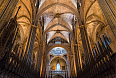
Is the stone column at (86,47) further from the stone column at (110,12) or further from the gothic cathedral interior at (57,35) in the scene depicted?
the stone column at (110,12)

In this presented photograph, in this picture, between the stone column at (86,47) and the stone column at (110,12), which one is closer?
→ the stone column at (110,12)

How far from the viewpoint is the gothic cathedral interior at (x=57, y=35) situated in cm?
441

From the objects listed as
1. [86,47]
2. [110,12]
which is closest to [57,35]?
[86,47]

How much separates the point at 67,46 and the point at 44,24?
7.23m

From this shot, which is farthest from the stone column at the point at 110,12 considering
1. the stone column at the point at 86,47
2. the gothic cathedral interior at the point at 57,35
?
the stone column at the point at 86,47

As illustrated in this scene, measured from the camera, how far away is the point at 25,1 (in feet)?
32.4

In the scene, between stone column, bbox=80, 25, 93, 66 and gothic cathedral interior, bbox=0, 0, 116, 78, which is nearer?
gothic cathedral interior, bbox=0, 0, 116, 78

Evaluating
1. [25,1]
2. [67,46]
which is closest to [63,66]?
[67,46]

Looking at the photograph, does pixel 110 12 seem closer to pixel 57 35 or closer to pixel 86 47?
pixel 86 47

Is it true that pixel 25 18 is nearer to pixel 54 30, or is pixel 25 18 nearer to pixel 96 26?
pixel 54 30

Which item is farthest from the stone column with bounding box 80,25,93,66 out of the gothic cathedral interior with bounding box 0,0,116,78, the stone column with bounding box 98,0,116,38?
the stone column with bounding box 98,0,116,38

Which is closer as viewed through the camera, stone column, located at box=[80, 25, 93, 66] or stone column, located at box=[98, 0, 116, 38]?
stone column, located at box=[98, 0, 116, 38]

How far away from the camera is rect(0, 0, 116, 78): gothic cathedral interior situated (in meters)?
4.41

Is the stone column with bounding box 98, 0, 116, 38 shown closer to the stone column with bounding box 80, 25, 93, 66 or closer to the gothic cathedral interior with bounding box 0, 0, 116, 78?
the gothic cathedral interior with bounding box 0, 0, 116, 78
